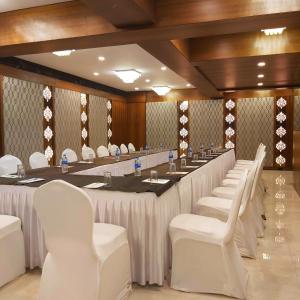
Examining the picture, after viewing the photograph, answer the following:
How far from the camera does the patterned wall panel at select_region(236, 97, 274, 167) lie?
1055 cm

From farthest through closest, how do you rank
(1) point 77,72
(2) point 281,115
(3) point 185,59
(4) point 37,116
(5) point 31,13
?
(2) point 281,115, (1) point 77,72, (4) point 37,116, (3) point 185,59, (5) point 31,13

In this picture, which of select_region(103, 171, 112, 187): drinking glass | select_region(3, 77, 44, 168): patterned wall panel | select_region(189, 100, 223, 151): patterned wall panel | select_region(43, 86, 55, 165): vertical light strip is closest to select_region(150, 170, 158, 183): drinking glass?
select_region(103, 171, 112, 187): drinking glass

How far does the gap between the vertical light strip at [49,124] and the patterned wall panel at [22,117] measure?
19 cm

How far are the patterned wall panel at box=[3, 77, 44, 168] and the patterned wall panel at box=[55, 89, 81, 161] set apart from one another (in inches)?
24.3

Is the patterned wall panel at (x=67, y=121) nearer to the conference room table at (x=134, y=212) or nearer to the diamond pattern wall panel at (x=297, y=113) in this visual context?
the conference room table at (x=134, y=212)

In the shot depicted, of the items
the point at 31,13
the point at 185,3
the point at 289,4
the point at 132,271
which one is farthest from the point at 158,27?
the point at 132,271

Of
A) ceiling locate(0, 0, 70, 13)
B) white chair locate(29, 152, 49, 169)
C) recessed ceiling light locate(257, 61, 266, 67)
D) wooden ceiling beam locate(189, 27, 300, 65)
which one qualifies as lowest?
white chair locate(29, 152, 49, 169)

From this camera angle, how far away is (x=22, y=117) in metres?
6.75

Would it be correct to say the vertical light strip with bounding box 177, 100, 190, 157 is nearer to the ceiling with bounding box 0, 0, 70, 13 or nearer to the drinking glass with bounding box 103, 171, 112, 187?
the ceiling with bounding box 0, 0, 70, 13

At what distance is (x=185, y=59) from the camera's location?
17.5 feet

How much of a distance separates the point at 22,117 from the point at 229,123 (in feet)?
22.1

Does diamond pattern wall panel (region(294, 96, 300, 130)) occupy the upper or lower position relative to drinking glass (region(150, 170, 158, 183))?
upper

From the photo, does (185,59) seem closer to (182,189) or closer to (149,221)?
(182,189)

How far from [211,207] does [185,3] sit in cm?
219
